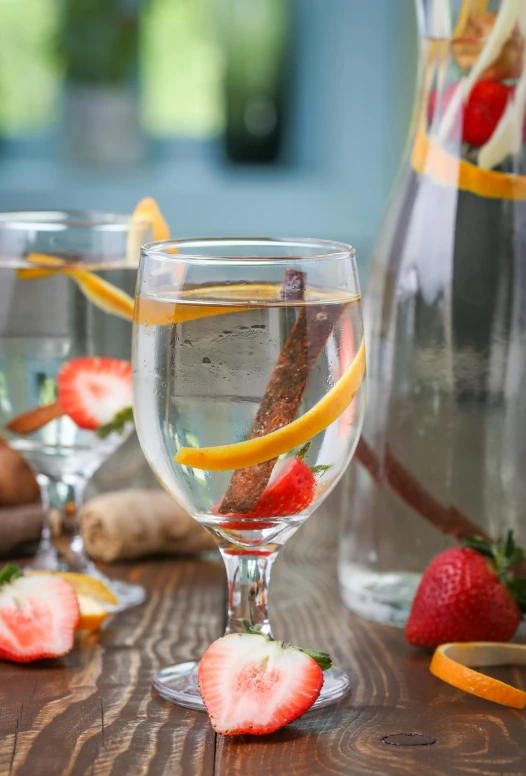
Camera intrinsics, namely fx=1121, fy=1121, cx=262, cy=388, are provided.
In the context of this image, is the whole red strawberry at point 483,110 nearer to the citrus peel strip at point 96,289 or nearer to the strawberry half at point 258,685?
the citrus peel strip at point 96,289

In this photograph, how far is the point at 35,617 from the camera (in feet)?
2.45

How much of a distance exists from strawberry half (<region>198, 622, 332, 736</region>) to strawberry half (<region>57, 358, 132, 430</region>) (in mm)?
295

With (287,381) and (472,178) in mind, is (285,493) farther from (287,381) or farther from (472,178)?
(472,178)

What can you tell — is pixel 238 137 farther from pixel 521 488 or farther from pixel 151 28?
pixel 521 488

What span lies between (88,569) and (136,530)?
0.22 feet

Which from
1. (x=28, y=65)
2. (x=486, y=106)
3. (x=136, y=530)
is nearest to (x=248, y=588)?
(x=136, y=530)

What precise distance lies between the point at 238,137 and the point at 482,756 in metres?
2.80

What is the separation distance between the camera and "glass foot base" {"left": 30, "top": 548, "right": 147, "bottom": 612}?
90cm

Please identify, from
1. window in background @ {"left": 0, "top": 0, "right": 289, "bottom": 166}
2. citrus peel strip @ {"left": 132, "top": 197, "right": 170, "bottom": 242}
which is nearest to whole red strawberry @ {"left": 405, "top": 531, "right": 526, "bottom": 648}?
citrus peel strip @ {"left": 132, "top": 197, "right": 170, "bottom": 242}

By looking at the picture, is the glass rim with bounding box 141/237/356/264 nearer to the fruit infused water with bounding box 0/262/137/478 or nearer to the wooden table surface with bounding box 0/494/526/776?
the fruit infused water with bounding box 0/262/137/478

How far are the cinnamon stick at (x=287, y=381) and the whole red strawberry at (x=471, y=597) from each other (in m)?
0.18

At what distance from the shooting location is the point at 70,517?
0.97 m

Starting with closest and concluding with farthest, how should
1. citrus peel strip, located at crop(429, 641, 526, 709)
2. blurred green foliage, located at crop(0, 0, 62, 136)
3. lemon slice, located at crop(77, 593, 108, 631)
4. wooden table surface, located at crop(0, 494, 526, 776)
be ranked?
wooden table surface, located at crop(0, 494, 526, 776)
citrus peel strip, located at crop(429, 641, 526, 709)
lemon slice, located at crop(77, 593, 108, 631)
blurred green foliage, located at crop(0, 0, 62, 136)

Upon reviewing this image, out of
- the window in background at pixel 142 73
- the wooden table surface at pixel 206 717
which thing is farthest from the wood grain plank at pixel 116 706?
the window in background at pixel 142 73
